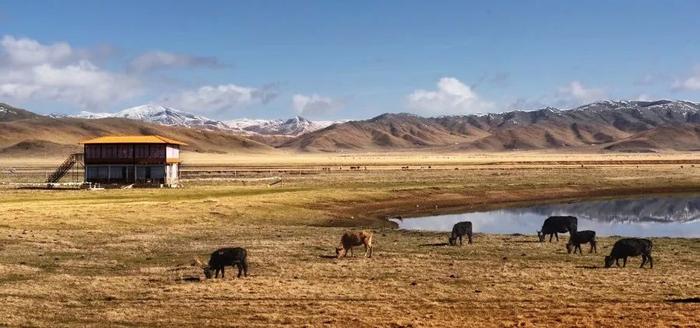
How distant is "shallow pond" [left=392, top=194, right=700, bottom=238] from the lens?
166ft

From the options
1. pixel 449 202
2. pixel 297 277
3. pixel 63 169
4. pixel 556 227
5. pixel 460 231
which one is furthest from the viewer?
pixel 63 169

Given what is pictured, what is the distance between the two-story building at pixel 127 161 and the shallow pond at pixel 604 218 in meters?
35.9

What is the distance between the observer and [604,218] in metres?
59.2

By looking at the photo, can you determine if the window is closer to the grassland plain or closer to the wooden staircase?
the wooden staircase

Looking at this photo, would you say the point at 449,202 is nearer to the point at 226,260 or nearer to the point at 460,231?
the point at 460,231

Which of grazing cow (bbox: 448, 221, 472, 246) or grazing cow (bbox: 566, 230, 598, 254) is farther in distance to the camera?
grazing cow (bbox: 448, 221, 472, 246)

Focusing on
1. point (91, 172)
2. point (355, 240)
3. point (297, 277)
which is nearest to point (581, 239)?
point (355, 240)

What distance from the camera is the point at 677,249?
113 ft

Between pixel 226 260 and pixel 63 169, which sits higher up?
pixel 63 169

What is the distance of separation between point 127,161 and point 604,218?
164ft

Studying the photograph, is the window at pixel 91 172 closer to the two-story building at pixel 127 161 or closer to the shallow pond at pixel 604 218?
the two-story building at pixel 127 161

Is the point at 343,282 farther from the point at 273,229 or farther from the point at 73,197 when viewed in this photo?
the point at 73,197

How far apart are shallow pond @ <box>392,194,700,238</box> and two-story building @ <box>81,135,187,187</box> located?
118 ft

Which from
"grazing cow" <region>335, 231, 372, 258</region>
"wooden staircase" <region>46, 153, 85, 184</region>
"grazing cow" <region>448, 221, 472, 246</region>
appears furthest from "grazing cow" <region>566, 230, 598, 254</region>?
"wooden staircase" <region>46, 153, 85, 184</region>
